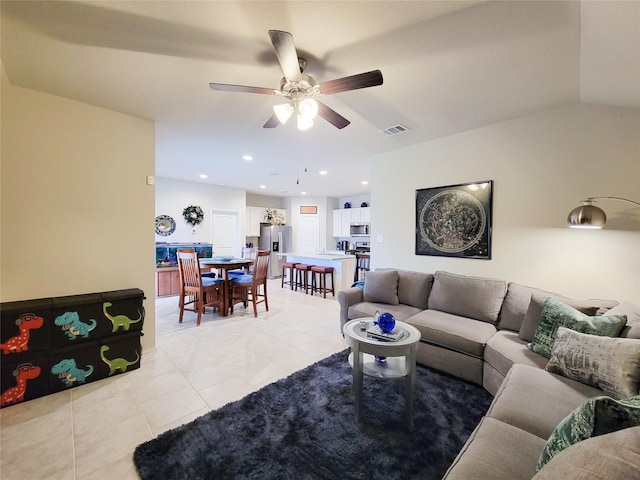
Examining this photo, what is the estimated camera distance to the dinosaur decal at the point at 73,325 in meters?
2.22

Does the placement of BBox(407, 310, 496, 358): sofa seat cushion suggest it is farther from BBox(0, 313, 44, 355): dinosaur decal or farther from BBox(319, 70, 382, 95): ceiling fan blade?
BBox(0, 313, 44, 355): dinosaur decal

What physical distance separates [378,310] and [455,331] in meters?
0.82

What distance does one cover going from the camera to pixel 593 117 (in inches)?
96.4

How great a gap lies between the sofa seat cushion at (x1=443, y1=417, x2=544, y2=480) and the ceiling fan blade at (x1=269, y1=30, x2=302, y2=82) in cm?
214

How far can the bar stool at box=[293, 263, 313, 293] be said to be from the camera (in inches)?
237

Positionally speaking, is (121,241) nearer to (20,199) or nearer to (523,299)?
(20,199)

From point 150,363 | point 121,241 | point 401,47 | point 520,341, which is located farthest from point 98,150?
point 520,341

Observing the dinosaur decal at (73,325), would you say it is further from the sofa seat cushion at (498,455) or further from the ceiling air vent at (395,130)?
the ceiling air vent at (395,130)

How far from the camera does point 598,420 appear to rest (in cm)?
78

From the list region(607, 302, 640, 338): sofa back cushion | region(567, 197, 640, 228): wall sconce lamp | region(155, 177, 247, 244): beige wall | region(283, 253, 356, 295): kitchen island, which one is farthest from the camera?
region(155, 177, 247, 244): beige wall

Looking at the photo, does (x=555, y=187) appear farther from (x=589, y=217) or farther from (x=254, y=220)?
(x=254, y=220)

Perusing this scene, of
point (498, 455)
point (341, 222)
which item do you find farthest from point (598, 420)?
point (341, 222)

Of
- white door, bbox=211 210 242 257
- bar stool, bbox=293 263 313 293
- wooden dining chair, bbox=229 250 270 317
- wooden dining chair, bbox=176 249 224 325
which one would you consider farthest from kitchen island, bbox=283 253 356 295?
white door, bbox=211 210 242 257

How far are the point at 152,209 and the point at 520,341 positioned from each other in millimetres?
4000
